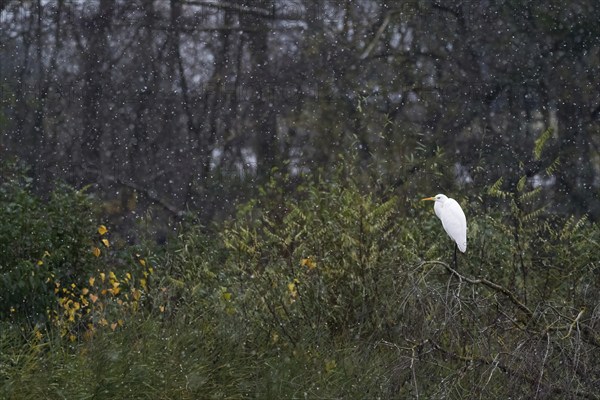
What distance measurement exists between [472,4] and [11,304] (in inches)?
169

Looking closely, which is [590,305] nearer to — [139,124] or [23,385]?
[23,385]

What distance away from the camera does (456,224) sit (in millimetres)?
5785

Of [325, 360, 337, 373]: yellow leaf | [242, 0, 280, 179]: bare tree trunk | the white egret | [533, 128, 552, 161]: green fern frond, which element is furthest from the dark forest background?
[325, 360, 337, 373]: yellow leaf

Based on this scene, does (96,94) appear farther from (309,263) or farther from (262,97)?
(309,263)

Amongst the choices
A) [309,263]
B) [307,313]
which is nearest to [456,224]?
[309,263]

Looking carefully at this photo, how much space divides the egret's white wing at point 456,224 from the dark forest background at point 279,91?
2.42m

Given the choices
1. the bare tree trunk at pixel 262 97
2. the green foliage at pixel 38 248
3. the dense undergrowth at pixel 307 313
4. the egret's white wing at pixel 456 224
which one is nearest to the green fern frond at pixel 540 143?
the dense undergrowth at pixel 307 313

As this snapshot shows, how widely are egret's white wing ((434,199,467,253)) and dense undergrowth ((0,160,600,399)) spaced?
0.18 meters

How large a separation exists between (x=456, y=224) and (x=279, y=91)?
9.96ft

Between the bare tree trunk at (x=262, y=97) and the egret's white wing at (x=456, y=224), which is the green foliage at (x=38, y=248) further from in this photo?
the egret's white wing at (x=456, y=224)

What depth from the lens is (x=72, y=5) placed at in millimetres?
8680

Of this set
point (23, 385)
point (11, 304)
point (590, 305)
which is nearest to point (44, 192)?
point (11, 304)

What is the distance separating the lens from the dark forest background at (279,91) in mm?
8430

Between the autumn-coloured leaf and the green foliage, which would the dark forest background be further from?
the autumn-coloured leaf
